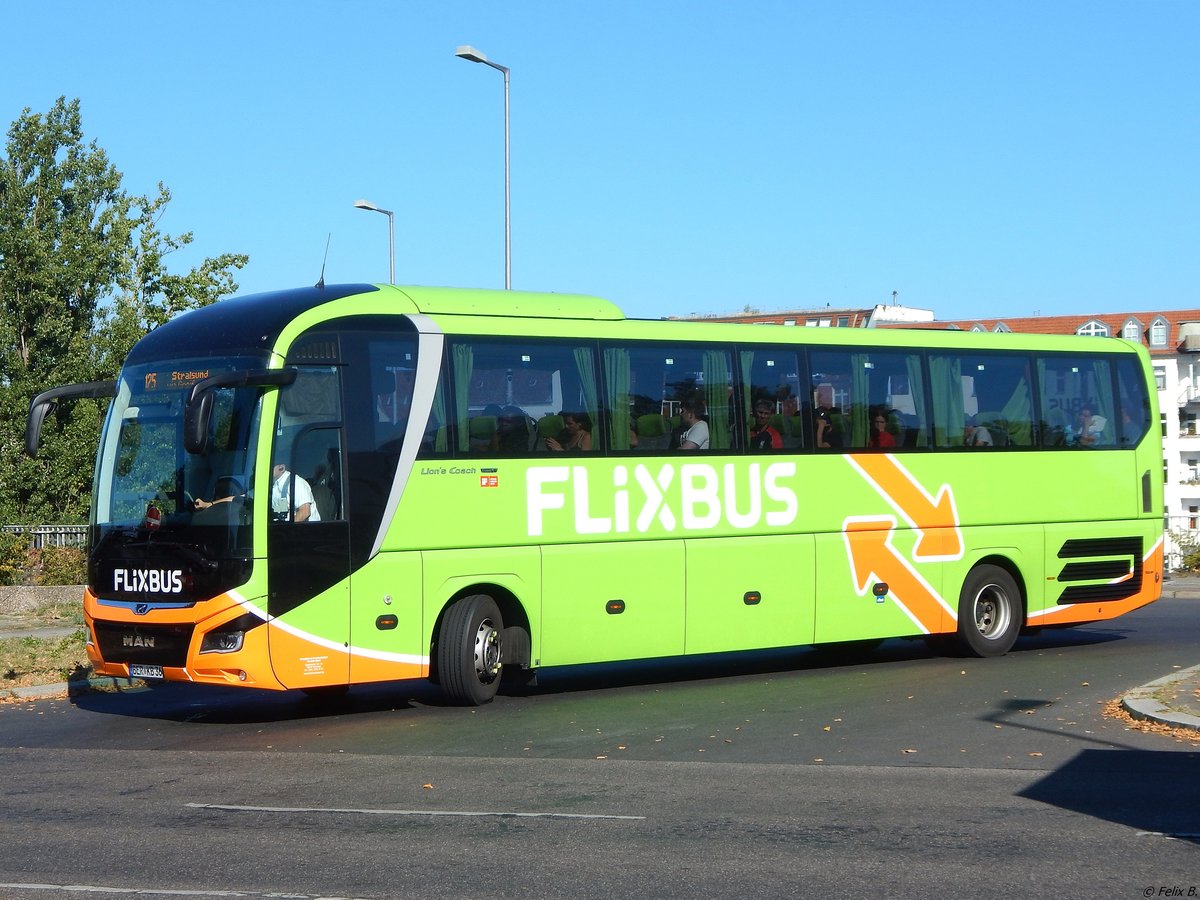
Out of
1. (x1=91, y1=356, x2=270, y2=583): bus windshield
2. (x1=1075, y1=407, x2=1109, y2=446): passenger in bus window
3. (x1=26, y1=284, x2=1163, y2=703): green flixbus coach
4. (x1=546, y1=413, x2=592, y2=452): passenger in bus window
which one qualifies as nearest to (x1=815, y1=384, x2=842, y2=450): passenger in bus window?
(x1=26, y1=284, x2=1163, y2=703): green flixbus coach

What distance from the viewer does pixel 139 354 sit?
582 inches

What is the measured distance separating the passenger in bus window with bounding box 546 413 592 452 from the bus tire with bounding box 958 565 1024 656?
216 inches

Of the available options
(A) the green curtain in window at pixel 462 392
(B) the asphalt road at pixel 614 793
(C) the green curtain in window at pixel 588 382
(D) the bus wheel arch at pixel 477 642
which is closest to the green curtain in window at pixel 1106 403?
(B) the asphalt road at pixel 614 793

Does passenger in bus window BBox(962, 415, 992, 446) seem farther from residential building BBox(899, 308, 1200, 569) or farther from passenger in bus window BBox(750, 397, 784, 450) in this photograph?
residential building BBox(899, 308, 1200, 569)

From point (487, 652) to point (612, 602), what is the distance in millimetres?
1427

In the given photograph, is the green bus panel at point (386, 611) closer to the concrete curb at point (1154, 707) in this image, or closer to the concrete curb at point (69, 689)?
the concrete curb at point (69, 689)

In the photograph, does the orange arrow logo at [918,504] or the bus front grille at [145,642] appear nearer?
the bus front grille at [145,642]

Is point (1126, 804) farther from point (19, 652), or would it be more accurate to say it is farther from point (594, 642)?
point (19, 652)

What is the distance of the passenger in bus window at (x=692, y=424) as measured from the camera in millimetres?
16484

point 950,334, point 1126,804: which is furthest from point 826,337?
point 1126,804

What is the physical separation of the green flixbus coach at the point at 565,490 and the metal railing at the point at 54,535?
1321 cm

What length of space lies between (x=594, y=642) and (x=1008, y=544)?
19.3 feet

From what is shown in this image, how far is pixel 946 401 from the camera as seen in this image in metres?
18.6

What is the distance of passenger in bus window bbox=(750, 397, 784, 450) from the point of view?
672 inches
